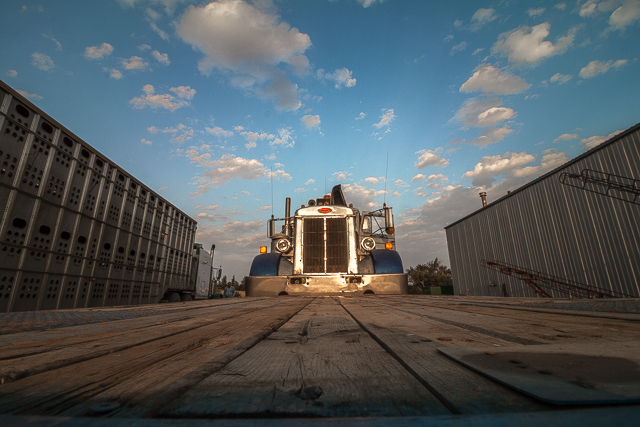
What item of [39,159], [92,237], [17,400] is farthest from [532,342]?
[92,237]

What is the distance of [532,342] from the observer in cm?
109

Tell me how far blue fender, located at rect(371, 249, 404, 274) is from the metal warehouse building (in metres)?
7.17

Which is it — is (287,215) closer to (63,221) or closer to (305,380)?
(63,221)

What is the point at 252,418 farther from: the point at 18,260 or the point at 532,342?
the point at 18,260

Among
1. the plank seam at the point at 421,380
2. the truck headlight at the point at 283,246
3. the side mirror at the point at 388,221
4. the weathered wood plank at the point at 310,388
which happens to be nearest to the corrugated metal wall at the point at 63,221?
the truck headlight at the point at 283,246

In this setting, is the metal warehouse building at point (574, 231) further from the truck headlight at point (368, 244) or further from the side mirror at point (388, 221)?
the truck headlight at point (368, 244)

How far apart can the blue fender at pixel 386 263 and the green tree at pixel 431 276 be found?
27402mm

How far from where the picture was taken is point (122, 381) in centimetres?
73

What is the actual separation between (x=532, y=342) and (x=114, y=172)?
7.31m

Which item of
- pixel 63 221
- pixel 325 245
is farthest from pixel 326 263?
pixel 63 221

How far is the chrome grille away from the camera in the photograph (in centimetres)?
866

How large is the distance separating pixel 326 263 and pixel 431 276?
103ft

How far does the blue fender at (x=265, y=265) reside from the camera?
28.0 ft

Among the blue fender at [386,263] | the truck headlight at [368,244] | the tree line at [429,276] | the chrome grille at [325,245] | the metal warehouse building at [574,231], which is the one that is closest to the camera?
the blue fender at [386,263]
